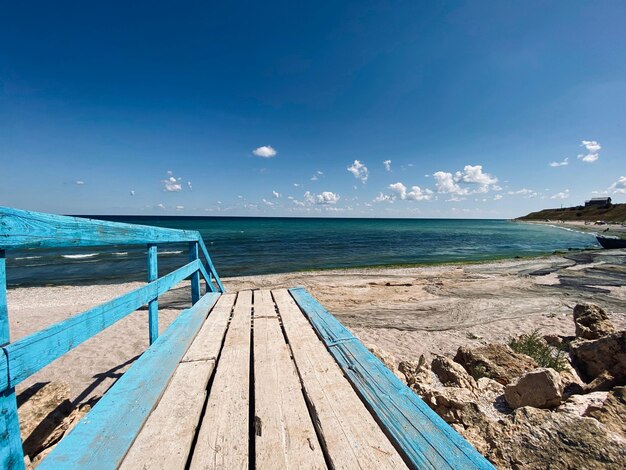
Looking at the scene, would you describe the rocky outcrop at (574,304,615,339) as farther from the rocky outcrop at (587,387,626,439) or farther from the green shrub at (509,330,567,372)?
the rocky outcrop at (587,387,626,439)

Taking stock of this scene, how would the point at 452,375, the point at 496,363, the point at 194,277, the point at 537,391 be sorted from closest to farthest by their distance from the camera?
the point at 537,391, the point at 452,375, the point at 496,363, the point at 194,277

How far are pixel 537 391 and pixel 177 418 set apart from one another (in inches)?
148

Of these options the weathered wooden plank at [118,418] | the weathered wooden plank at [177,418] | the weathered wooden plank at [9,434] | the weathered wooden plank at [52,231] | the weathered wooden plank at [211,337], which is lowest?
the weathered wooden plank at [211,337]

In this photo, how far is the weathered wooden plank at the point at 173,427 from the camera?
126 cm

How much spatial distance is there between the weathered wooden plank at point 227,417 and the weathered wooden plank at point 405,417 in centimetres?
69

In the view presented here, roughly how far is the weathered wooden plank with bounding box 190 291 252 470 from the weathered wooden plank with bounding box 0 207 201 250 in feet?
3.85

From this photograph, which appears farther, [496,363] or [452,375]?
[496,363]

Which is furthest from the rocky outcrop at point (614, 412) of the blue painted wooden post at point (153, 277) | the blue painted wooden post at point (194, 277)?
the blue painted wooden post at point (194, 277)

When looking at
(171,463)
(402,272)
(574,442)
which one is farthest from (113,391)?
(402,272)

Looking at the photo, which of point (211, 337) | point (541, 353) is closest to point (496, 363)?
point (541, 353)

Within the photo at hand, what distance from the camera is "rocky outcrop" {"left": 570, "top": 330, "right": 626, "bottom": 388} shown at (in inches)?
139

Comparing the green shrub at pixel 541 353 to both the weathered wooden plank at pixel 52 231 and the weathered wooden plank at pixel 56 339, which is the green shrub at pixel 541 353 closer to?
the weathered wooden plank at pixel 56 339

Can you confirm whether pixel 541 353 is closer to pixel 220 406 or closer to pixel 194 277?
pixel 220 406

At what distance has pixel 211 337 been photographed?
2.69 meters
